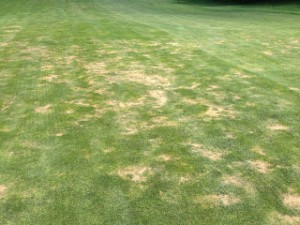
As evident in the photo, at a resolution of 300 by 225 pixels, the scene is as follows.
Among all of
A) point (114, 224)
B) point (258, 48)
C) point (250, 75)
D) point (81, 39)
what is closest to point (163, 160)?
point (114, 224)

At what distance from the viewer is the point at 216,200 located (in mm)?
6422

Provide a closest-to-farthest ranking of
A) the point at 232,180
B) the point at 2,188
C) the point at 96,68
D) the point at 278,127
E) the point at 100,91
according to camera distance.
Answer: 1. the point at 2,188
2. the point at 232,180
3. the point at 278,127
4. the point at 100,91
5. the point at 96,68

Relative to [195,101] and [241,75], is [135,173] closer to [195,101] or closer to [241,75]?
[195,101]

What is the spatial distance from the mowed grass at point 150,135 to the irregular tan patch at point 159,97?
0.19 ft

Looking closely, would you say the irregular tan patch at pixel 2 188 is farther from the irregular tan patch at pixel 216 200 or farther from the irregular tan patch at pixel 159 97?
the irregular tan patch at pixel 159 97

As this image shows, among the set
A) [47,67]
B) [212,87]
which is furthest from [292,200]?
[47,67]

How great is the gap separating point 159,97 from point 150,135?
259cm

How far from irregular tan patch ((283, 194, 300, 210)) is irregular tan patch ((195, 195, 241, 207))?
79cm

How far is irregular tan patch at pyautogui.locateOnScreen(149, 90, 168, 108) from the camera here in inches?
419

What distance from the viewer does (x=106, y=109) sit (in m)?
10.3

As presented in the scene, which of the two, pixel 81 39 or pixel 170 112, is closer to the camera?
pixel 170 112

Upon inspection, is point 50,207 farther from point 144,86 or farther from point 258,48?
point 258,48

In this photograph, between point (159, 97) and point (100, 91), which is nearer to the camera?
point (159, 97)

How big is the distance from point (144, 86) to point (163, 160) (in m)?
4.80
